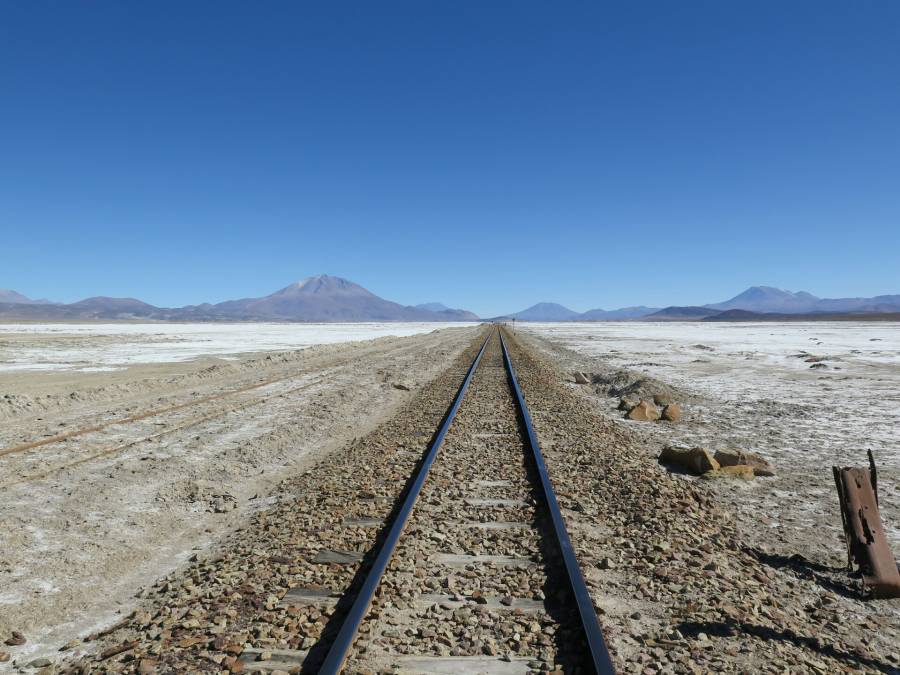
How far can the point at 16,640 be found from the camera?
13.3ft

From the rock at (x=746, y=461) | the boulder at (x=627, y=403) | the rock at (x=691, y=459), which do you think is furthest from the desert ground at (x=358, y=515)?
the boulder at (x=627, y=403)

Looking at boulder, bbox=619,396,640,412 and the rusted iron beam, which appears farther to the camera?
boulder, bbox=619,396,640,412

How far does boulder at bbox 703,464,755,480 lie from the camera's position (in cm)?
783

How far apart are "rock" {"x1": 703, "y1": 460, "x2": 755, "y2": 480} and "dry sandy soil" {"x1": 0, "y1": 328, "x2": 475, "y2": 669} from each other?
6454 mm

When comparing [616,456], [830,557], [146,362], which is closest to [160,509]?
[616,456]

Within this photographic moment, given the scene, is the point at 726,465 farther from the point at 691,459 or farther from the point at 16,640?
the point at 16,640

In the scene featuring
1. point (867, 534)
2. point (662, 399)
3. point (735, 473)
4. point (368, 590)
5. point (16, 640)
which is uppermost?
point (867, 534)

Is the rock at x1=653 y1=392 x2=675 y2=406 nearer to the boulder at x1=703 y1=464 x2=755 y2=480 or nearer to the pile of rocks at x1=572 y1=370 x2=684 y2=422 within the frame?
the pile of rocks at x1=572 y1=370 x2=684 y2=422

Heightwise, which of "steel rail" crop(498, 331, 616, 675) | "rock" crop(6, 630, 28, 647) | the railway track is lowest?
"rock" crop(6, 630, 28, 647)

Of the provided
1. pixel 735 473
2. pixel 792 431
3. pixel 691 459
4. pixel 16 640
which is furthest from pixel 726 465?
pixel 16 640

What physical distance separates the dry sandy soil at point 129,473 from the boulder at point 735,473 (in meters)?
6.46

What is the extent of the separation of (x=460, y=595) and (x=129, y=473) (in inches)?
247

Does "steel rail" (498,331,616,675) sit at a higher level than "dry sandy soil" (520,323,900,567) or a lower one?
higher

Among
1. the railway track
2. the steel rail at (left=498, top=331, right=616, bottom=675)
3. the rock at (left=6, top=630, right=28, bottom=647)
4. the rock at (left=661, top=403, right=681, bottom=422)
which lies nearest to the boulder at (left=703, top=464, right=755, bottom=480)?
the steel rail at (left=498, top=331, right=616, bottom=675)
